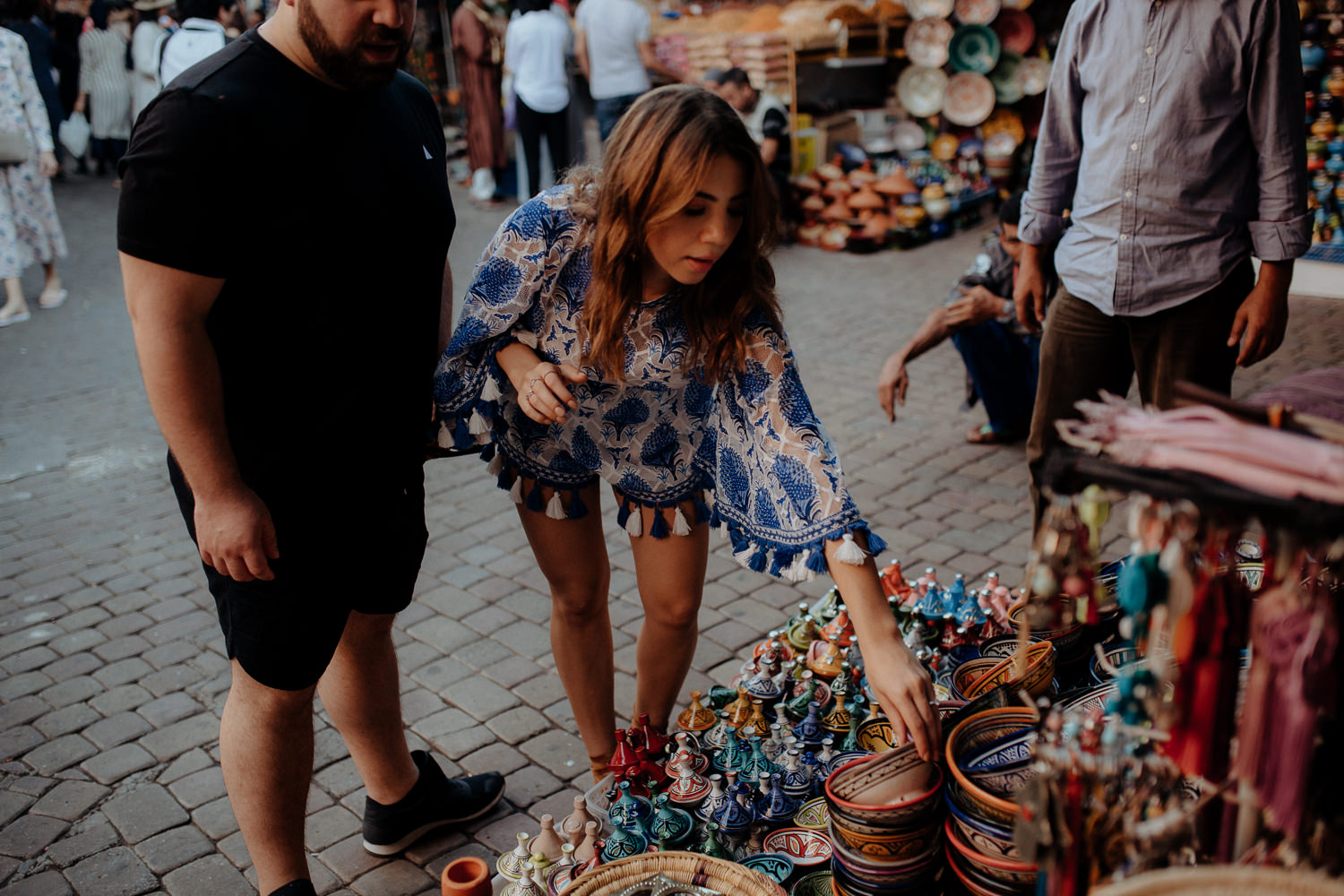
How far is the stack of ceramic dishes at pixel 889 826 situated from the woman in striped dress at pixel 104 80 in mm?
12314

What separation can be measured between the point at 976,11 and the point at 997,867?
860 cm

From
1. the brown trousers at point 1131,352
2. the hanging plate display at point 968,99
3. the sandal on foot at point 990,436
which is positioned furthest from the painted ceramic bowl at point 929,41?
the brown trousers at point 1131,352

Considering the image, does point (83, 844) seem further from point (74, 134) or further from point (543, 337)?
point (74, 134)

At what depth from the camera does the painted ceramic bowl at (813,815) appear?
2.10 metres

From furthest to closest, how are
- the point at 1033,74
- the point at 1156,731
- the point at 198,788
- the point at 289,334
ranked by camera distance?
the point at 1033,74 < the point at 198,788 < the point at 289,334 < the point at 1156,731

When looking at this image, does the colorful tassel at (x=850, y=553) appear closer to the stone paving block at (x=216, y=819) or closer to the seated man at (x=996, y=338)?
the stone paving block at (x=216, y=819)

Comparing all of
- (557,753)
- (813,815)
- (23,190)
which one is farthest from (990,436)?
(23,190)

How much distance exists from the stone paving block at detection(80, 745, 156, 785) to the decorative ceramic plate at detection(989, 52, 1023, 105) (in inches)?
333

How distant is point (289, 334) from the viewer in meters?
1.90

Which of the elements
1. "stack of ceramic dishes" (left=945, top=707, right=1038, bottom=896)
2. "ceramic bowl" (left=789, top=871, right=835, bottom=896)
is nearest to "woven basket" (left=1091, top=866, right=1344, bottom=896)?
"stack of ceramic dishes" (left=945, top=707, right=1038, bottom=896)

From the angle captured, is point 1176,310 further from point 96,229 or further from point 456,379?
point 96,229

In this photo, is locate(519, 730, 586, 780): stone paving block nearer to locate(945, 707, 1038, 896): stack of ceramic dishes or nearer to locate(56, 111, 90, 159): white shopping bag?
locate(945, 707, 1038, 896): stack of ceramic dishes

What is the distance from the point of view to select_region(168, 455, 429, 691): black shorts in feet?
6.40

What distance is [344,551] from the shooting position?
2.06 m
